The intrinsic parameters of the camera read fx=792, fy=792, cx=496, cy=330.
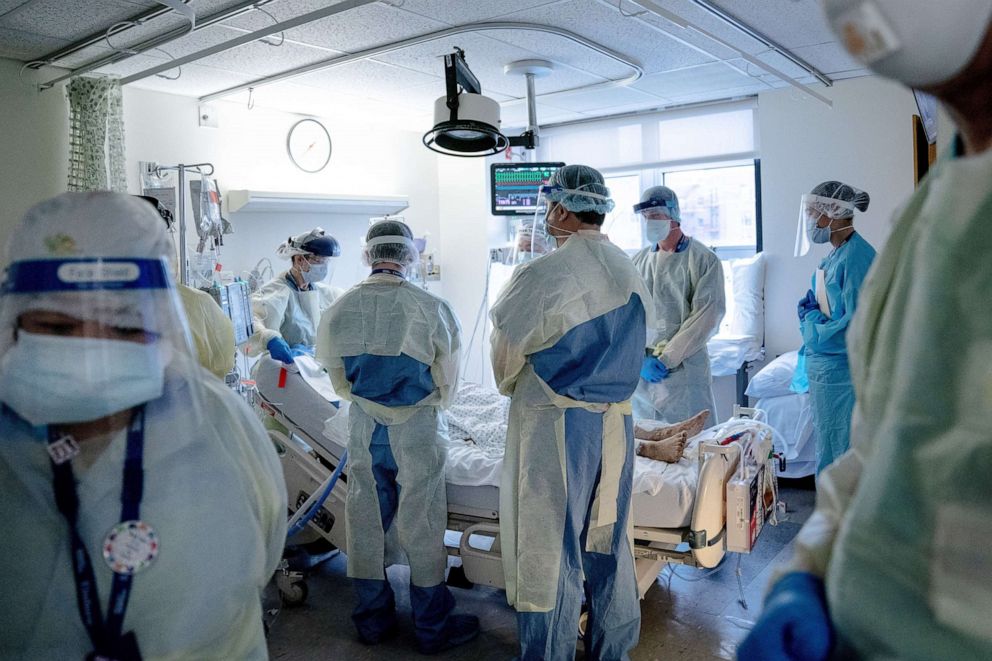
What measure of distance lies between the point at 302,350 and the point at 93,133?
1.64m

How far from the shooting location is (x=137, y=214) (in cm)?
101

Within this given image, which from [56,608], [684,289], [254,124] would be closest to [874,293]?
[56,608]

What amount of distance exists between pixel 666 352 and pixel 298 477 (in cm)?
192

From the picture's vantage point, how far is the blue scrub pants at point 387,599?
3.01 meters

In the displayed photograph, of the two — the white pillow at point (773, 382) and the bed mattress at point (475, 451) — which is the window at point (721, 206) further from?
the bed mattress at point (475, 451)

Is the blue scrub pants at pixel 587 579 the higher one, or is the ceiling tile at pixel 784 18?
the ceiling tile at pixel 784 18

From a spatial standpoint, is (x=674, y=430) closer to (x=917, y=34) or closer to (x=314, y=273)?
(x=314, y=273)

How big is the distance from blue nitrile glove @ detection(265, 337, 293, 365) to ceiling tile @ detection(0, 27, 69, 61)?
68.9 inches

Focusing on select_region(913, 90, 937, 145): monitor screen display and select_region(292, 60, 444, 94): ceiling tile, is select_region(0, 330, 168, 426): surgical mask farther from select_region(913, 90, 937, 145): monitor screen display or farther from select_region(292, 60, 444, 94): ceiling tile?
select_region(292, 60, 444, 94): ceiling tile

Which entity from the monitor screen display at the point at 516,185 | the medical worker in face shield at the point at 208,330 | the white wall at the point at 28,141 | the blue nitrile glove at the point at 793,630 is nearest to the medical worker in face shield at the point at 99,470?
the blue nitrile glove at the point at 793,630

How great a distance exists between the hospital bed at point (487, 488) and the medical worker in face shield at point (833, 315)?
347 millimetres

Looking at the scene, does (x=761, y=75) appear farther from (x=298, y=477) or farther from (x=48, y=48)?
(x=48, y=48)

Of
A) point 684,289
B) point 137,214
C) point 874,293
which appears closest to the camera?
point 874,293

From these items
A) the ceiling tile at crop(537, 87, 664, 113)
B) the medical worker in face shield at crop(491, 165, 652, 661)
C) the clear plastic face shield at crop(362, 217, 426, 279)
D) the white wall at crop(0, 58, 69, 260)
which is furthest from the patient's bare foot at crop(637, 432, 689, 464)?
the white wall at crop(0, 58, 69, 260)
